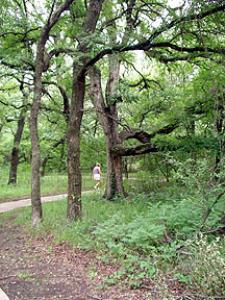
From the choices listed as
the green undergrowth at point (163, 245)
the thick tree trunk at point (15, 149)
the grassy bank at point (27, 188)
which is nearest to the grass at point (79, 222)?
the green undergrowth at point (163, 245)

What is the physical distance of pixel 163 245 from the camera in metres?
6.09

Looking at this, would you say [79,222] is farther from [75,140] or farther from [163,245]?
[163,245]

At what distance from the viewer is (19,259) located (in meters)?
7.23

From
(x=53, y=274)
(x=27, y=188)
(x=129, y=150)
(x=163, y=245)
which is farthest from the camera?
(x=27, y=188)

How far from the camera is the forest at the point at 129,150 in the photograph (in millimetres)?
5473

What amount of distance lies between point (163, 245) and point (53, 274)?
190 cm

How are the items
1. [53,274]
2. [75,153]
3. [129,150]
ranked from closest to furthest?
[53,274] → [75,153] → [129,150]

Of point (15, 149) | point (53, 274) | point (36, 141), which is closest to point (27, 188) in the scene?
point (15, 149)

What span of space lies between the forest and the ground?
0.03 metres

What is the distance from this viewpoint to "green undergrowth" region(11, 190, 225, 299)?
426cm

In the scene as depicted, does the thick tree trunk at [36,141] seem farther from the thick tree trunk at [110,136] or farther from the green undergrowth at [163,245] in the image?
the thick tree trunk at [110,136]

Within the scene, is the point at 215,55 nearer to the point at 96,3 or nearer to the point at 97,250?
the point at 96,3

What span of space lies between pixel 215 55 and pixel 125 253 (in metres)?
5.88

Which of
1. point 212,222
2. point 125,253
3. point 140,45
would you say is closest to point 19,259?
point 125,253
